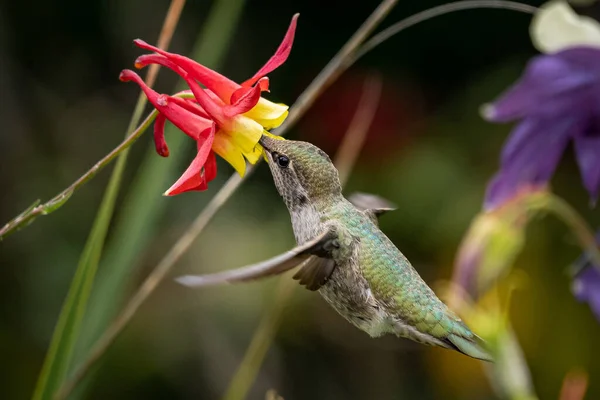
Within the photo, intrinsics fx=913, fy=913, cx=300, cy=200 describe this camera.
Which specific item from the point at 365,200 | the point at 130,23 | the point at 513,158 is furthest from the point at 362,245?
the point at 130,23

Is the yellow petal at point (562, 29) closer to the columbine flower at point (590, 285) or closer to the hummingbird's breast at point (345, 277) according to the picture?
the columbine flower at point (590, 285)

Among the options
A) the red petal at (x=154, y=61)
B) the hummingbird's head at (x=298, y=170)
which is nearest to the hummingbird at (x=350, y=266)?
the hummingbird's head at (x=298, y=170)

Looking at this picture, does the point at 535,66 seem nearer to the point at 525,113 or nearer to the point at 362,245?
the point at 525,113

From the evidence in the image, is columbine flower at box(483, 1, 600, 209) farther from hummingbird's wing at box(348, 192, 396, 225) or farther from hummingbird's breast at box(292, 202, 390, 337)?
hummingbird's breast at box(292, 202, 390, 337)

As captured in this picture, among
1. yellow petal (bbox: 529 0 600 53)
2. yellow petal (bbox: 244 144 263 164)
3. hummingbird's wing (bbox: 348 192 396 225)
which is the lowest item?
yellow petal (bbox: 244 144 263 164)

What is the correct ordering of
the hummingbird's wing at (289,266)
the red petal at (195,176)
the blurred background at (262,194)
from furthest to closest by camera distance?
the blurred background at (262,194), the red petal at (195,176), the hummingbird's wing at (289,266)

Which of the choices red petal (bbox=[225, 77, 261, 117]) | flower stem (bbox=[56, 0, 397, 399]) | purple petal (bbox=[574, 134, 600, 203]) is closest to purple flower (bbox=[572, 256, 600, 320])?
purple petal (bbox=[574, 134, 600, 203])
